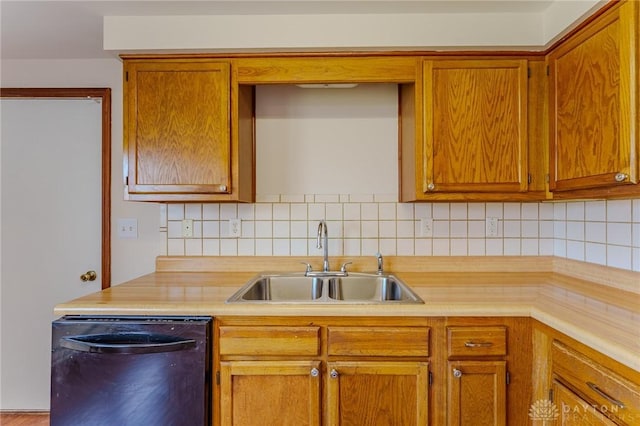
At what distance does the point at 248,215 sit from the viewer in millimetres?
2176

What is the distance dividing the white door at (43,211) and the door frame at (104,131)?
6cm

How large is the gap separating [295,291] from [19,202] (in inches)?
68.9

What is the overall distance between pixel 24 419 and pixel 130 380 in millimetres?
1457

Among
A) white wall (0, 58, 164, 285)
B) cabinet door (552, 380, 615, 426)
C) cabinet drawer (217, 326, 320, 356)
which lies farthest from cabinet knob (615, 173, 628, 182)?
white wall (0, 58, 164, 285)

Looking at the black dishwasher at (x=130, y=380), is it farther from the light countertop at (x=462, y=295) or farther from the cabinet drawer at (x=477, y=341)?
the cabinet drawer at (x=477, y=341)

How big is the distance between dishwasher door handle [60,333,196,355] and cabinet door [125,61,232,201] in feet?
2.35

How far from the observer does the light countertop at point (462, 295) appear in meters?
1.23

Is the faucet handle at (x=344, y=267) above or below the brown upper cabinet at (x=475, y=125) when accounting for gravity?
below

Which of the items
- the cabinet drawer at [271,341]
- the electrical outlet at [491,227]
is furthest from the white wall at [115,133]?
the electrical outlet at [491,227]

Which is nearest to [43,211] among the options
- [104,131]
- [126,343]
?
[104,131]

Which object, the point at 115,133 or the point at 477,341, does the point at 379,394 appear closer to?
the point at 477,341

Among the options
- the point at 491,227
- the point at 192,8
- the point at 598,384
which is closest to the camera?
the point at 598,384

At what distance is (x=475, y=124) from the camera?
5.92ft

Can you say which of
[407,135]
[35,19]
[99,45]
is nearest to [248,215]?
[407,135]
